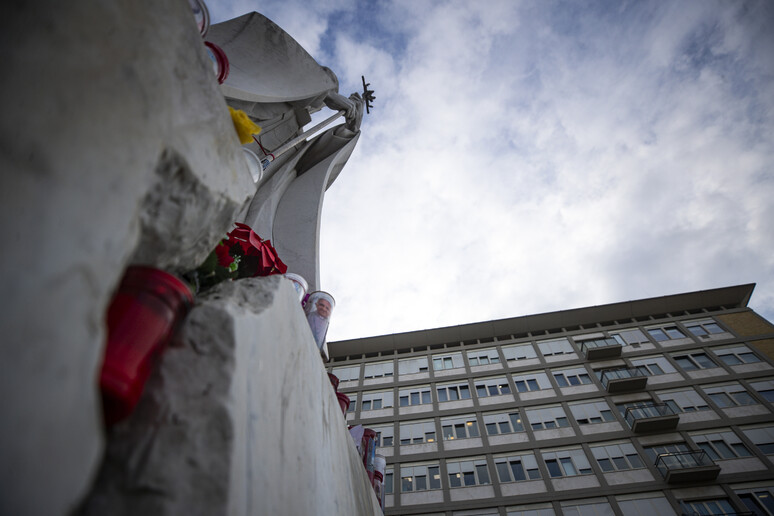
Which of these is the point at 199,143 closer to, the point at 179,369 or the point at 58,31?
the point at 58,31

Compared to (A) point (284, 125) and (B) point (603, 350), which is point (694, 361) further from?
(A) point (284, 125)

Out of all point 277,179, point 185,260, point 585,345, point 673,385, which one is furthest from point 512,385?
point 185,260

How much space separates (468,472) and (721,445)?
10.9 meters

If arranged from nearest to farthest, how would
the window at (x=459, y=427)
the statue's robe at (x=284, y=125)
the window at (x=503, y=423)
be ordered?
the statue's robe at (x=284, y=125) → the window at (x=503, y=423) → the window at (x=459, y=427)

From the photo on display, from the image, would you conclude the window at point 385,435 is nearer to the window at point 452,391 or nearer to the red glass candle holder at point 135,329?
the window at point 452,391

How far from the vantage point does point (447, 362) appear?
2333 centimetres

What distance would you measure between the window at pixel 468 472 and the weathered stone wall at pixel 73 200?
64.7ft

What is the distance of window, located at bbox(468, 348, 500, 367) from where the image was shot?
22844mm

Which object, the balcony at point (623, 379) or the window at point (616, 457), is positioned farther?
the balcony at point (623, 379)

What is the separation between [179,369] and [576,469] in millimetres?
20403

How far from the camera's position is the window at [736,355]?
64.6ft

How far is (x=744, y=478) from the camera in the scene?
15242mm

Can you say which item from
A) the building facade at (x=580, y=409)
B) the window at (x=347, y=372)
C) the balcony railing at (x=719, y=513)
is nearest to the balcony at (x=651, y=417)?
the building facade at (x=580, y=409)

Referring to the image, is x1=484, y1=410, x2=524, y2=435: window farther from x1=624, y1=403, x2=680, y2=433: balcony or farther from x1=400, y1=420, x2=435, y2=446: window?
x1=624, y1=403, x2=680, y2=433: balcony
